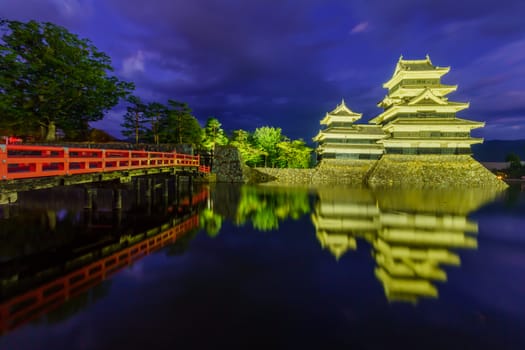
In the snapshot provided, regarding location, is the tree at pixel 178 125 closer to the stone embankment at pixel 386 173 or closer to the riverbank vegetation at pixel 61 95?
the riverbank vegetation at pixel 61 95

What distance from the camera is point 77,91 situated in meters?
22.2

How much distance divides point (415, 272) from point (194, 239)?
Result: 6541mm

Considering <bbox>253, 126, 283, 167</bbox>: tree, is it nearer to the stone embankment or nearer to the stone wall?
the stone embankment

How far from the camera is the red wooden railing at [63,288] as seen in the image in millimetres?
3725

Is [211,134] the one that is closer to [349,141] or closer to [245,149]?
[245,149]

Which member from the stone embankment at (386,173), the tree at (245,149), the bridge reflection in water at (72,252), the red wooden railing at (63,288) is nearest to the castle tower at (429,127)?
the stone embankment at (386,173)

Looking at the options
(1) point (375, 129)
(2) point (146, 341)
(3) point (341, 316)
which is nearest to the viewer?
(2) point (146, 341)

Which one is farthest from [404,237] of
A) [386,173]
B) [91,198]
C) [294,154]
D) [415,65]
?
[415,65]

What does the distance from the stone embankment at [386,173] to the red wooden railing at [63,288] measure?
22.2 m

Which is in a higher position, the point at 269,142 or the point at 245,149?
the point at 269,142

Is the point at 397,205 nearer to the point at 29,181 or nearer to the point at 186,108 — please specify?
the point at 29,181

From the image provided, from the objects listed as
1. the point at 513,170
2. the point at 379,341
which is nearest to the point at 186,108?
the point at 379,341

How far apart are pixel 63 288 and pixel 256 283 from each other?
3.85 meters

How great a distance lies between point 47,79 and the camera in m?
20.4
